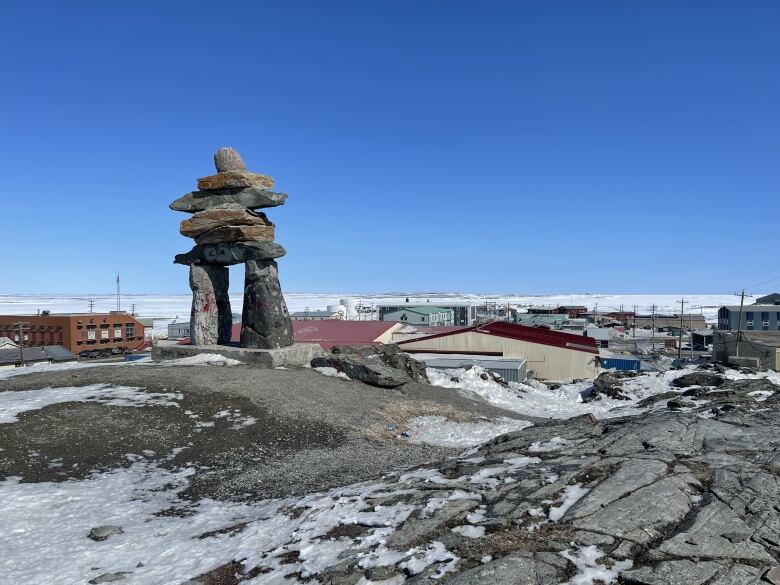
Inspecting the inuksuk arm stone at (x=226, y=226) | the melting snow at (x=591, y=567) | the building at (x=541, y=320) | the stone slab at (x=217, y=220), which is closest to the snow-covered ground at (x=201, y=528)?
the melting snow at (x=591, y=567)

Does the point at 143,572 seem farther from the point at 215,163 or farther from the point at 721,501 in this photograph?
the point at 215,163

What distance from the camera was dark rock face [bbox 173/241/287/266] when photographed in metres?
19.7

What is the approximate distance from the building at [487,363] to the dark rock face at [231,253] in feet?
40.2

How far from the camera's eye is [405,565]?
18.8ft

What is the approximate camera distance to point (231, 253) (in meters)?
20.2

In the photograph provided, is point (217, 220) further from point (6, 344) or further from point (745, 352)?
point (6, 344)

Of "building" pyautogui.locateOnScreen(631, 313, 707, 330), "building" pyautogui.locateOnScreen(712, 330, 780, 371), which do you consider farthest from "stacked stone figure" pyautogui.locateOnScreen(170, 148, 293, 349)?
"building" pyautogui.locateOnScreen(631, 313, 707, 330)

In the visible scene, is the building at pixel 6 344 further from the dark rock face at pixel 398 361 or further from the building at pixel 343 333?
the dark rock face at pixel 398 361

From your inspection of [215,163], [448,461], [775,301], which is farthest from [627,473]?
[775,301]

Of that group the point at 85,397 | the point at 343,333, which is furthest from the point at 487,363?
the point at 85,397

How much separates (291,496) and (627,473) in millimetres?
5419

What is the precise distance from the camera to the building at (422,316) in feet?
248

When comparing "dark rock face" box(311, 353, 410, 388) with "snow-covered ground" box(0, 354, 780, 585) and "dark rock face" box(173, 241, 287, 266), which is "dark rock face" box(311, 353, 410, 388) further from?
"snow-covered ground" box(0, 354, 780, 585)

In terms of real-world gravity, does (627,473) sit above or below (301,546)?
above
